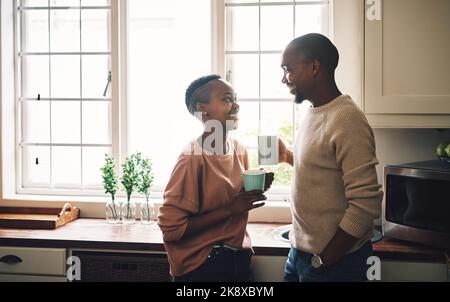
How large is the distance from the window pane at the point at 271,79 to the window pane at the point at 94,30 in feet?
2.81

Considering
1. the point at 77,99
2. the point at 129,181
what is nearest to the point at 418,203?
the point at 129,181

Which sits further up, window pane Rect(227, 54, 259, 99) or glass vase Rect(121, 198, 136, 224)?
window pane Rect(227, 54, 259, 99)

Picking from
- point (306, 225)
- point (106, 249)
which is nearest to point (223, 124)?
point (306, 225)

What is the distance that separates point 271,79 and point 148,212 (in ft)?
3.08

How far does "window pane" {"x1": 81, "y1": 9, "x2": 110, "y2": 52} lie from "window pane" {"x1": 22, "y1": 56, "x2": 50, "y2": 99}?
10.3 inches

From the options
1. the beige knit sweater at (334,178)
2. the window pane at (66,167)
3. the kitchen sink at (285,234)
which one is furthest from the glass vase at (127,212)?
the beige knit sweater at (334,178)

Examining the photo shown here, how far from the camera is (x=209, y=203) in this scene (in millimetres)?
1810

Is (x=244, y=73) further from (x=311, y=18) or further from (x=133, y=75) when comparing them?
(x=133, y=75)

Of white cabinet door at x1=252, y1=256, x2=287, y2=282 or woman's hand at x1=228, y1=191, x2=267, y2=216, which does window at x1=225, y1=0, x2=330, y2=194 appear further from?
woman's hand at x1=228, y1=191, x2=267, y2=216

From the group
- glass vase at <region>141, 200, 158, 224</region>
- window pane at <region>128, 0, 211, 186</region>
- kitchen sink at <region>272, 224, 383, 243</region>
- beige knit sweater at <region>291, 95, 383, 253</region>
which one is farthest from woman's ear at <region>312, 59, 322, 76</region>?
glass vase at <region>141, 200, 158, 224</region>

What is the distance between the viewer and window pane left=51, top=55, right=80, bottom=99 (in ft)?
9.05

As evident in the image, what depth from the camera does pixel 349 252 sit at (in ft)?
5.21
